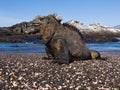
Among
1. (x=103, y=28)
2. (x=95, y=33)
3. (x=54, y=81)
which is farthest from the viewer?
(x=103, y=28)

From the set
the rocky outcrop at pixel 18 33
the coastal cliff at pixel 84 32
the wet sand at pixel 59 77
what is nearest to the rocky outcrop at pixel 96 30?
the coastal cliff at pixel 84 32

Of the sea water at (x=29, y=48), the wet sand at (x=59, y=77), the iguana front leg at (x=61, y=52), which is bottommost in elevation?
the sea water at (x=29, y=48)

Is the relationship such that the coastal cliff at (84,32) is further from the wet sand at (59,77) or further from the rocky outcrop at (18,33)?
the wet sand at (59,77)

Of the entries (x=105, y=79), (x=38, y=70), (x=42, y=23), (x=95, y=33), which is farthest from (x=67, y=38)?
(x=95, y=33)

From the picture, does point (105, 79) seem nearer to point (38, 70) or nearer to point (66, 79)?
point (66, 79)

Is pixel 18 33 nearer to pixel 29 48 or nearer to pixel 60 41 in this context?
pixel 29 48

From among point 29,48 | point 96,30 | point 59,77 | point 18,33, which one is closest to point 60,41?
point 59,77

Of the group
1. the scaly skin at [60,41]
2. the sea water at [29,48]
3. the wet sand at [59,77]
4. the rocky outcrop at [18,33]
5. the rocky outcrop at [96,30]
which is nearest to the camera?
the wet sand at [59,77]

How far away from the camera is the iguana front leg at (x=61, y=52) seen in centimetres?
1758

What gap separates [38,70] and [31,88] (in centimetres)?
342

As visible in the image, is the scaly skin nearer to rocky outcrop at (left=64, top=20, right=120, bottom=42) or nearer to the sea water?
the sea water

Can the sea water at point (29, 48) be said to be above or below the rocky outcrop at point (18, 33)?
below

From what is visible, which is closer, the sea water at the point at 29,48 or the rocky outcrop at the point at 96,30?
the sea water at the point at 29,48

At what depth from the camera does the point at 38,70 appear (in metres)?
15.3
